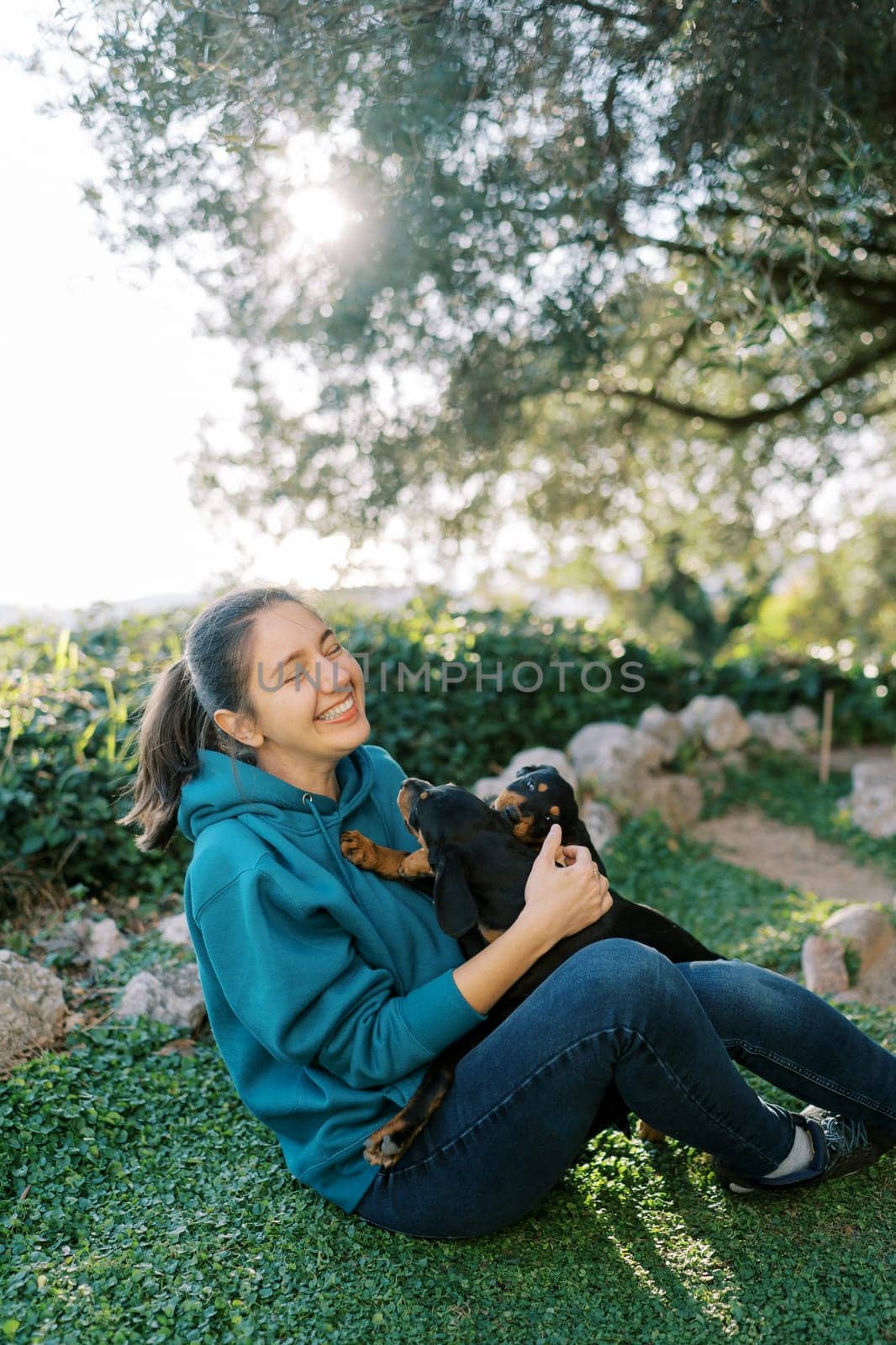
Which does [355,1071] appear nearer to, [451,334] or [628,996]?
[628,996]

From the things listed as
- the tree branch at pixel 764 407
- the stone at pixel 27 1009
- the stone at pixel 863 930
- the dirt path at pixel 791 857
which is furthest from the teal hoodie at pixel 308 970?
the tree branch at pixel 764 407

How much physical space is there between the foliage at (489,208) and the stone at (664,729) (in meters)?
1.78

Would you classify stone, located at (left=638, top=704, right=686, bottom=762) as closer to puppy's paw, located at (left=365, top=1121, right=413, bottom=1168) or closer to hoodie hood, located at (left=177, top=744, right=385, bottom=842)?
hoodie hood, located at (left=177, top=744, right=385, bottom=842)

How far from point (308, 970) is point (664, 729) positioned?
5127 mm

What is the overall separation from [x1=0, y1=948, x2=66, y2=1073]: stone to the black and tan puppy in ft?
4.79

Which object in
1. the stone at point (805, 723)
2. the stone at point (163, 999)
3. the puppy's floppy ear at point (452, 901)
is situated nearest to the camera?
the puppy's floppy ear at point (452, 901)

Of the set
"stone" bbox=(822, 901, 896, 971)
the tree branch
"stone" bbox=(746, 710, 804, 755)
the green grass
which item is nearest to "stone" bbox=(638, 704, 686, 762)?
"stone" bbox=(746, 710, 804, 755)

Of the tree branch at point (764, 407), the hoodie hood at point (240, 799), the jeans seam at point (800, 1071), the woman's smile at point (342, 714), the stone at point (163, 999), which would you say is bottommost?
the stone at point (163, 999)

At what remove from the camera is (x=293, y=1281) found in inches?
89.9

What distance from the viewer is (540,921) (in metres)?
2.29

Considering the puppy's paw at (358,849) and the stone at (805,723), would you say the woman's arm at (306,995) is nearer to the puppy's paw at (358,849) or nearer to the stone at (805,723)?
the puppy's paw at (358,849)

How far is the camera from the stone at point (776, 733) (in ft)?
25.2

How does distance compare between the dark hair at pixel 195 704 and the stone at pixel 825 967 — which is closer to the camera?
the dark hair at pixel 195 704

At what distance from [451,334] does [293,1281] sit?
4.67 meters
